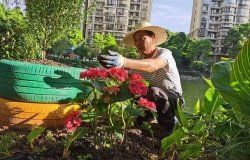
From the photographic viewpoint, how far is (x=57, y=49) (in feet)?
153

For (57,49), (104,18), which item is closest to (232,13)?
(104,18)

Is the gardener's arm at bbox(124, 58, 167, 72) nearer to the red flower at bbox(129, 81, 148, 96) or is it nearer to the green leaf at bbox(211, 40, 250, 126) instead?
the red flower at bbox(129, 81, 148, 96)

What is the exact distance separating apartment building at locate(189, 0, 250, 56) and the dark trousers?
69673 millimetres

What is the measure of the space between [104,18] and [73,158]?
78443 mm

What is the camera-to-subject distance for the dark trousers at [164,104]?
2.91 meters

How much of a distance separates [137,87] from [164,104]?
0.75m

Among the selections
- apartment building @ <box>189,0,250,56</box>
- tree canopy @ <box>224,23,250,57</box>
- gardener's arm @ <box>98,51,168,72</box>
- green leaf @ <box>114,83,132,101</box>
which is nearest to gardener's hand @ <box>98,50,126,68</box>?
gardener's arm @ <box>98,51,168,72</box>

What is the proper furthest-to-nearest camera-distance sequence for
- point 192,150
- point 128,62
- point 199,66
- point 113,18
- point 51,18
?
point 113,18 < point 199,66 < point 51,18 < point 128,62 < point 192,150

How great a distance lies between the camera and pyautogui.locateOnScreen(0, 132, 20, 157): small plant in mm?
2497

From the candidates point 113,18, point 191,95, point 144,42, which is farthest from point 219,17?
point 144,42

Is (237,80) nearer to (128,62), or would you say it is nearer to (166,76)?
(128,62)

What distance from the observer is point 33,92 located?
315 cm

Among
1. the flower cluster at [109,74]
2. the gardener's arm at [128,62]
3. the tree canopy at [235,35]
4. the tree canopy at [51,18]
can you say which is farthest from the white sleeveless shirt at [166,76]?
the tree canopy at [235,35]

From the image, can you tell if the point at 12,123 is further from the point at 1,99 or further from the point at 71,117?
the point at 71,117
